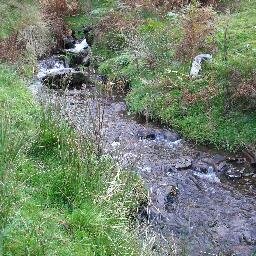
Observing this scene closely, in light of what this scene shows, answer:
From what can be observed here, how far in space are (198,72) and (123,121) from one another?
2.45 meters

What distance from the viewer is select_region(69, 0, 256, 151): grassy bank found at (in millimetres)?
11781

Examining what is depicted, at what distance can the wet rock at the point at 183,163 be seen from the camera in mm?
10547

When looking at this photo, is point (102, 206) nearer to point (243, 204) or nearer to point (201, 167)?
point (243, 204)

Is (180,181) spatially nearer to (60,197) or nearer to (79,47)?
(60,197)

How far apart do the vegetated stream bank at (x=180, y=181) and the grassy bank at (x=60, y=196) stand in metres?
0.40

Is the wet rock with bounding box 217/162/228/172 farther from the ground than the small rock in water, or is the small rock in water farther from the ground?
the wet rock with bounding box 217/162/228/172

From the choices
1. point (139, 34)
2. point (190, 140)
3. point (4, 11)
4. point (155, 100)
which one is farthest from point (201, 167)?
point (4, 11)

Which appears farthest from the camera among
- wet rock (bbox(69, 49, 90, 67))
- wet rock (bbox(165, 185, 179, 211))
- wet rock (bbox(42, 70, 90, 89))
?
wet rock (bbox(69, 49, 90, 67))

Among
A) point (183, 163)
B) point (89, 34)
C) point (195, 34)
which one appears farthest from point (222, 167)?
point (89, 34)

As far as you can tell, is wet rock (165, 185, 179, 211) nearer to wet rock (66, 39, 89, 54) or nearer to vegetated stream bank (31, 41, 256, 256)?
vegetated stream bank (31, 41, 256, 256)

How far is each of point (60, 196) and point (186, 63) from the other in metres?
8.30

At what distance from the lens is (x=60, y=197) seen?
267 inches

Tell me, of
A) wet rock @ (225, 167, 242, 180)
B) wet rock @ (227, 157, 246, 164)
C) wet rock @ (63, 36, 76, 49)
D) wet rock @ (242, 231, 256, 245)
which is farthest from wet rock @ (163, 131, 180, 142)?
wet rock @ (63, 36, 76, 49)

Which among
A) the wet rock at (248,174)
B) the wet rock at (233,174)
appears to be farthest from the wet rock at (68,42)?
the wet rock at (248,174)
